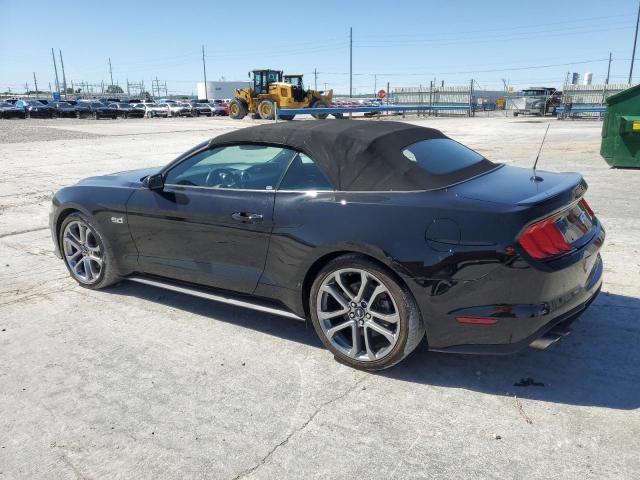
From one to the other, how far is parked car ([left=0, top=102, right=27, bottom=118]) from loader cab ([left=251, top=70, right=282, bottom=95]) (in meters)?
21.5

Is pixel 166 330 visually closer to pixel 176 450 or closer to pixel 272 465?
pixel 176 450

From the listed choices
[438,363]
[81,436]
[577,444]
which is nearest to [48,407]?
[81,436]

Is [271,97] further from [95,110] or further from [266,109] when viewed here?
[95,110]

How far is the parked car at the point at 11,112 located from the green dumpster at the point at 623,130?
4398 centimetres

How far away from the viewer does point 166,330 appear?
3869mm

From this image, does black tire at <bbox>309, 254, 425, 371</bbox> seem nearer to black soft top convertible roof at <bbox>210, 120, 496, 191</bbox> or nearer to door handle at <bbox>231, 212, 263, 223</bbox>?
black soft top convertible roof at <bbox>210, 120, 496, 191</bbox>

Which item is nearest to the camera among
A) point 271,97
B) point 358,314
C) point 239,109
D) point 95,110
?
point 358,314

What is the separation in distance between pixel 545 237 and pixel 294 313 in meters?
1.61

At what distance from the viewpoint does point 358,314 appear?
→ 3.16 meters

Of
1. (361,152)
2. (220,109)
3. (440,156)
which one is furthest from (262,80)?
(361,152)

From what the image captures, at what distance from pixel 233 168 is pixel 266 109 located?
2860cm

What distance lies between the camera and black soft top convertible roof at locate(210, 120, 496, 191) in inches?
125

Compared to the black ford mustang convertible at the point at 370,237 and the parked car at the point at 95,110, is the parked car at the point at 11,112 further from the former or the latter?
the black ford mustang convertible at the point at 370,237

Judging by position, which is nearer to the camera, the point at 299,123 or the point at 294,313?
the point at 294,313
